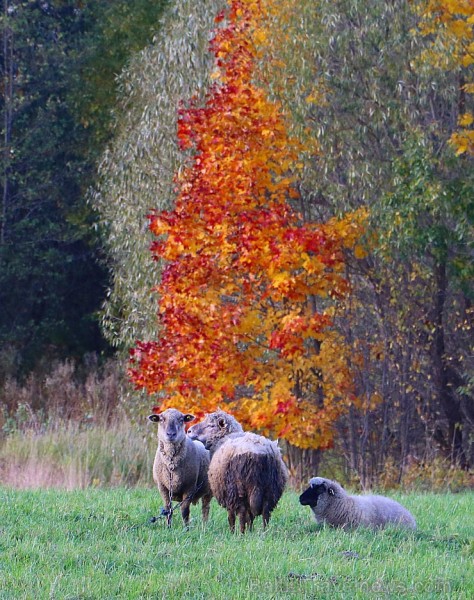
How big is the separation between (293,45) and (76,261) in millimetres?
16200

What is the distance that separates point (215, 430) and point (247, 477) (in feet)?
4.75

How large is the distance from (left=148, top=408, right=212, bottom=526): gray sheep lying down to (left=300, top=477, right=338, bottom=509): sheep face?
3.28 feet

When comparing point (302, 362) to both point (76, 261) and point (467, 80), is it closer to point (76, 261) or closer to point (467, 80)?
point (467, 80)

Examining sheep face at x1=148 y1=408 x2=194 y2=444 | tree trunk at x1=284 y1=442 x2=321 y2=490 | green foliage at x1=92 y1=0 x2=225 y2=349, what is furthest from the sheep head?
green foliage at x1=92 y1=0 x2=225 y2=349

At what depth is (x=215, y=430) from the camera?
10633 millimetres

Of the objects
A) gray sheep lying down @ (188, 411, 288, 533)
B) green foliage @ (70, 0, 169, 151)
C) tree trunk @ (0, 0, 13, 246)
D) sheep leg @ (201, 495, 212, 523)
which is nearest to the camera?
gray sheep lying down @ (188, 411, 288, 533)

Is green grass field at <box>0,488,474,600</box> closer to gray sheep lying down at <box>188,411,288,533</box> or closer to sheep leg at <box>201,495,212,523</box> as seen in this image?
sheep leg at <box>201,495,212,523</box>

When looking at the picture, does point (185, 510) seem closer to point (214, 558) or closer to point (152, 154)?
point (214, 558)

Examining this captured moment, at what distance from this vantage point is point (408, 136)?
49.8 ft

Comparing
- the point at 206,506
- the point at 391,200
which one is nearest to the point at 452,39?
the point at 391,200

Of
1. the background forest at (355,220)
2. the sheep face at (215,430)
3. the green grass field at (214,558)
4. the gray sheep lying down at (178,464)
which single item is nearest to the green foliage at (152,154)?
the background forest at (355,220)

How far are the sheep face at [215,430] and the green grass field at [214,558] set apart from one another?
29.6 inches

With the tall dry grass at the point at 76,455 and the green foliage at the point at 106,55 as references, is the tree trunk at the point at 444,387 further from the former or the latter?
the green foliage at the point at 106,55

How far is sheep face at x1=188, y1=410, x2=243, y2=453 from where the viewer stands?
34.7 feet
